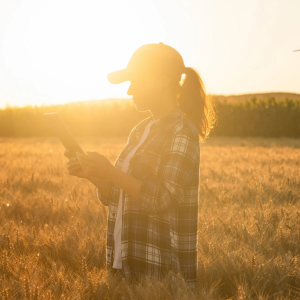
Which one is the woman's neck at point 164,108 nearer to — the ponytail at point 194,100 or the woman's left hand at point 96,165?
the ponytail at point 194,100

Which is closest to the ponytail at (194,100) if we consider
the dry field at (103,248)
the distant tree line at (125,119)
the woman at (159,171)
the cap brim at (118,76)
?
the woman at (159,171)

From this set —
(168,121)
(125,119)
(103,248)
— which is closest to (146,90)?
(168,121)

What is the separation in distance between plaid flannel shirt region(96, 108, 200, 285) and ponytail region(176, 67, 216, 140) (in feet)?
0.31

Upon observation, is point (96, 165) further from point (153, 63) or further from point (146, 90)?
point (153, 63)

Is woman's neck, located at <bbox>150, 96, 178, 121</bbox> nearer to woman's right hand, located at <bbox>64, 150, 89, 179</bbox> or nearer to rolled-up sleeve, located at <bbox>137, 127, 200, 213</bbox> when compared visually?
rolled-up sleeve, located at <bbox>137, 127, 200, 213</bbox>

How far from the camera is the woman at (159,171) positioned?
1.99 meters

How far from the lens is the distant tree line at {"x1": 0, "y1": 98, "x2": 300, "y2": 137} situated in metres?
24.9

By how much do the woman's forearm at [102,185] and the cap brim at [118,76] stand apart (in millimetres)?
655

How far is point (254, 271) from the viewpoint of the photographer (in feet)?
7.64

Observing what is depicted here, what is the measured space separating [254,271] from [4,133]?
1091 inches

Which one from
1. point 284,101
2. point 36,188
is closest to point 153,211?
point 36,188

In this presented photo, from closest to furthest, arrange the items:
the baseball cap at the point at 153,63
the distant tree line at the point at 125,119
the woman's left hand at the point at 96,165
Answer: the woman's left hand at the point at 96,165
the baseball cap at the point at 153,63
the distant tree line at the point at 125,119

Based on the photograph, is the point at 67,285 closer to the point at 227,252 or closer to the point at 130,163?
the point at 130,163

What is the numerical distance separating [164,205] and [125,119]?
2419cm
